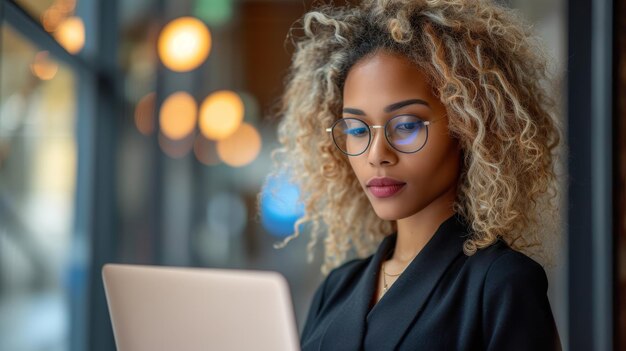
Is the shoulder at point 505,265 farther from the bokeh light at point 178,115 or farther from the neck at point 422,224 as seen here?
the bokeh light at point 178,115

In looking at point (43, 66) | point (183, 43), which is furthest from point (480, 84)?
point (183, 43)

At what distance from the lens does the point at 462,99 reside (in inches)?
66.1

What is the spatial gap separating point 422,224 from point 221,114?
542 cm

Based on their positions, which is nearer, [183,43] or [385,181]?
[385,181]

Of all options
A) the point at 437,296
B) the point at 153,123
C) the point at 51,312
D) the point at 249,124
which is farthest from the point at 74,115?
the point at 249,124

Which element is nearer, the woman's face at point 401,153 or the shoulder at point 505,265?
the shoulder at point 505,265

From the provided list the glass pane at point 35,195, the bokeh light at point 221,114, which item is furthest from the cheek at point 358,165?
the bokeh light at point 221,114

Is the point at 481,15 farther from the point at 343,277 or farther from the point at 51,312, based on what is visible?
the point at 51,312

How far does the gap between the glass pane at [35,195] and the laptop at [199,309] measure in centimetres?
131

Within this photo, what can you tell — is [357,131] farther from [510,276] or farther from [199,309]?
[199,309]

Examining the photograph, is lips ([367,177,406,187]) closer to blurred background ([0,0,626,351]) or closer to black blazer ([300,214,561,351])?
black blazer ([300,214,561,351])

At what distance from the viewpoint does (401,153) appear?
1.68 meters

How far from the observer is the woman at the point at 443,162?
1606mm

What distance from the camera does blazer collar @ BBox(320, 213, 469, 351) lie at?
1652mm
